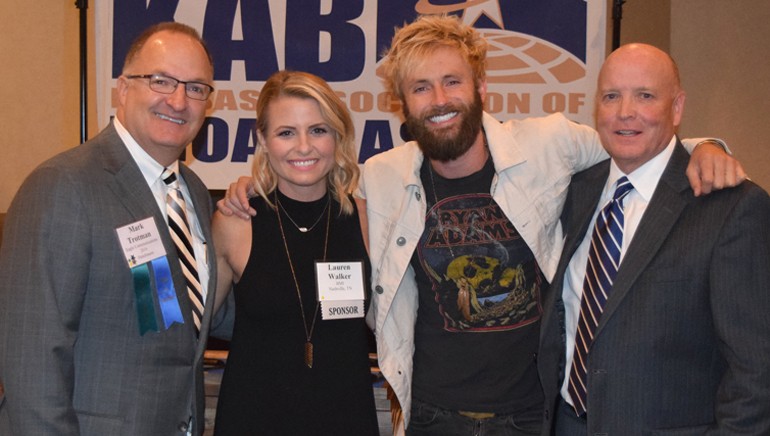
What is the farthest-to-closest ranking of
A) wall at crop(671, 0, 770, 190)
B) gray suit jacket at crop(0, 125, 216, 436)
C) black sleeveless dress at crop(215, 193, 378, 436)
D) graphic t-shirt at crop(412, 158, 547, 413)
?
wall at crop(671, 0, 770, 190) < graphic t-shirt at crop(412, 158, 547, 413) < black sleeveless dress at crop(215, 193, 378, 436) < gray suit jacket at crop(0, 125, 216, 436)

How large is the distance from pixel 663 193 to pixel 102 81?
333cm

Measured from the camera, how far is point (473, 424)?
249cm

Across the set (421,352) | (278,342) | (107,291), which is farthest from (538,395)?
(107,291)

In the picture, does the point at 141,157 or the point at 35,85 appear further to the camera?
the point at 35,85

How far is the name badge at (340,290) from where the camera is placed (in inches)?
97.0

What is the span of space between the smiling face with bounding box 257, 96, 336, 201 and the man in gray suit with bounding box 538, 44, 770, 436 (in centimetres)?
90

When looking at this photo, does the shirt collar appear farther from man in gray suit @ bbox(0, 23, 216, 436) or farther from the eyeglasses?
the eyeglasses

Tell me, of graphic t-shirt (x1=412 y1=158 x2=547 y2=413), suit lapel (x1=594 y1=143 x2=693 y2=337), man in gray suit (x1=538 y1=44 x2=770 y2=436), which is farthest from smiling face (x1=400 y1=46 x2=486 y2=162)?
suit lapel (x1=594 y1=143 x2=693 y2=337)

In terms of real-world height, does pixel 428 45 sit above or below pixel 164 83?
above

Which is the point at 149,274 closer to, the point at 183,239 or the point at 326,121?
the point at 183,239

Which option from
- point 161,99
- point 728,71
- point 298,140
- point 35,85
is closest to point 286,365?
point 298,140

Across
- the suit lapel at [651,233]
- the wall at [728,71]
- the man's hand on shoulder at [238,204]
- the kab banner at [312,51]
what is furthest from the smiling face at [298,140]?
the wall at [728,71]

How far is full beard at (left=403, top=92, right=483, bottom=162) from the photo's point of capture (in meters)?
2.64

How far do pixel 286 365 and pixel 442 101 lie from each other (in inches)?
43.9
